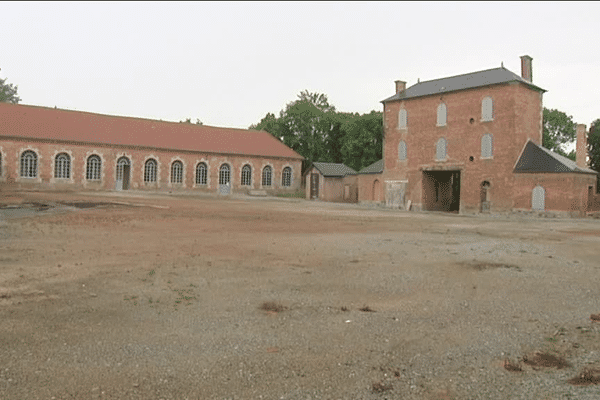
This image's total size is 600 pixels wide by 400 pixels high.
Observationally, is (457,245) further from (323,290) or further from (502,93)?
(502,93)

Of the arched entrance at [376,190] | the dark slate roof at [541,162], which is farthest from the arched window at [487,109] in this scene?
the arched entrance at [376,190]

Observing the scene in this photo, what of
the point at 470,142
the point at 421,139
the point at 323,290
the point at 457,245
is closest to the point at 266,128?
the point at 421,139

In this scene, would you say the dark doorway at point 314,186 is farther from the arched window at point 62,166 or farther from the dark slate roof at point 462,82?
the arched window at point 62,166

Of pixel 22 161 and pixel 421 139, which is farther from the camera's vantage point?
pixel 22 161

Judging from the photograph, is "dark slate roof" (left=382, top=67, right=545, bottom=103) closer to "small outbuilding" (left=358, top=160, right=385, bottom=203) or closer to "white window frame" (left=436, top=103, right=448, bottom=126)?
"white window frame" (left=436, top=103, right=448, bottom=126)

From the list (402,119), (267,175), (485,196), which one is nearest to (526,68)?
(402,119)

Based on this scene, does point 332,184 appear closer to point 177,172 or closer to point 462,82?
point 177,172

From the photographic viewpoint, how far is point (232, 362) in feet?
14.7

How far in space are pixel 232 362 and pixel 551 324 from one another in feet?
13.8

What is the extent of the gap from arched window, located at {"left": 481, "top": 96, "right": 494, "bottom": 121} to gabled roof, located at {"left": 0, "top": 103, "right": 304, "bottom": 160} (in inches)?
975

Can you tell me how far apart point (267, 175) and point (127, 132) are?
15.5m

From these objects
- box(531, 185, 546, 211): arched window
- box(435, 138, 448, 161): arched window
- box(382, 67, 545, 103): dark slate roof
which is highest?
box(382, 67, 545, 103): dark slate roof

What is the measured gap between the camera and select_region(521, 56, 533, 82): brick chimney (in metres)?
34.5

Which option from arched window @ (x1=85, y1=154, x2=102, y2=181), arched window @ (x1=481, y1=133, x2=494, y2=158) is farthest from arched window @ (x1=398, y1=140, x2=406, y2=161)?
arched window @ (x1=85, y1=154, x2=102, y2=181)
